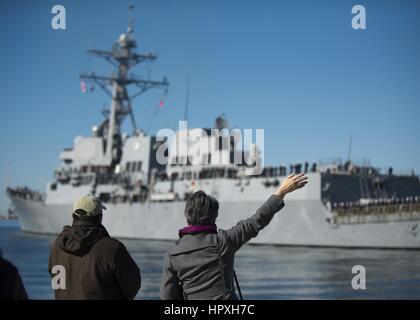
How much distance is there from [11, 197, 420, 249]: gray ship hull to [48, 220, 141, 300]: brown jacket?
83.5 ft

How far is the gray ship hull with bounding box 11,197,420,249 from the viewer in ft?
91.4

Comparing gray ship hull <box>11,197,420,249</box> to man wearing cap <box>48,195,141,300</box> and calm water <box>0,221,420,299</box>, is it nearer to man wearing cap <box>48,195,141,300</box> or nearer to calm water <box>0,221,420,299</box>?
calm water <box>0,221,420,299</box>

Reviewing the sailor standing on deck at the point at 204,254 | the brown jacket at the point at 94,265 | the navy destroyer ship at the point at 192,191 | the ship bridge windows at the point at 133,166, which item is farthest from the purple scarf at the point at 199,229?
the ship bridge windows at the point at 133,166

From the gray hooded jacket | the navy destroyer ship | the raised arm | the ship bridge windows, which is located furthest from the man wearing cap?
the ship bridge windows

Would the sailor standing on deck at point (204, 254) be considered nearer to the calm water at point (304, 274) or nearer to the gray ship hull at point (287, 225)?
the calm water at point (304, 274)

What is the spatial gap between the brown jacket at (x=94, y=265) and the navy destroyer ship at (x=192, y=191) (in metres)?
25.4

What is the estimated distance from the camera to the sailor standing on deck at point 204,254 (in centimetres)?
355

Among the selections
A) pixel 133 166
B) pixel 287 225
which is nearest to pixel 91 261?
pixel 287 225

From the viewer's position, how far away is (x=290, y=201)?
3003 centimetres

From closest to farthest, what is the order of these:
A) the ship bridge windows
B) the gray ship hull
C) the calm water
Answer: the calm water, the gray ship hull, the ship bridge windows

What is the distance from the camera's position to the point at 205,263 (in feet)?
11.7

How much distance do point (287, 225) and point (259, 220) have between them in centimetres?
2748

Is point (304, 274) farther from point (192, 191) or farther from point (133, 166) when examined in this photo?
point (133, 166)

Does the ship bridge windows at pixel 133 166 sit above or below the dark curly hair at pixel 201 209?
below
